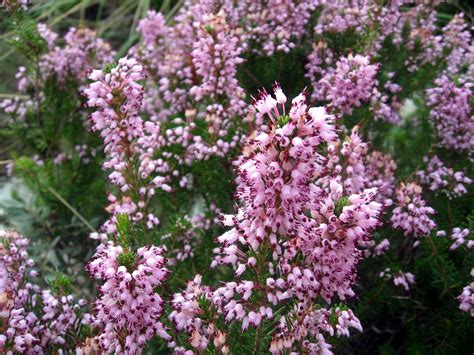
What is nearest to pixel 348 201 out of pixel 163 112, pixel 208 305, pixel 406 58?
pixel 208 305

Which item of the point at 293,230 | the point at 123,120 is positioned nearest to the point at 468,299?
the point at 293,230

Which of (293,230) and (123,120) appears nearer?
(293,230)

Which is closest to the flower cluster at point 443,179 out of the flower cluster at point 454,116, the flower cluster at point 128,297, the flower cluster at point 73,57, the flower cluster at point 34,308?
the flower cluster at point 454,116

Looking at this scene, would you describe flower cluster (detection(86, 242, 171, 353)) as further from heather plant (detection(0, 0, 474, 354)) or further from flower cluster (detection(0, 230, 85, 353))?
flower cluster (detection(0, 230, 85, 353))

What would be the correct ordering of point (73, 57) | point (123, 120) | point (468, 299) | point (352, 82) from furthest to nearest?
point (73, 57), point (352, 82), point (123, 120), point (468, 299)

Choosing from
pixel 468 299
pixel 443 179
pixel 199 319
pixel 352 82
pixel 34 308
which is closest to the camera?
pixel 199 319

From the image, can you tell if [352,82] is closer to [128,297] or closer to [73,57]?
[128,297]

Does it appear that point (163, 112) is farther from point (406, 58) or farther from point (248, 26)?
point (406, 58)
